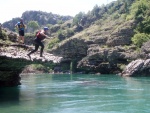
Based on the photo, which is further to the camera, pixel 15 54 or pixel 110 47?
pixel 110 47

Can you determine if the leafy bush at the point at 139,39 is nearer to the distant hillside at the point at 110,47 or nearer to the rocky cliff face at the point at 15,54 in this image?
the distant hillside at the point at 110,47

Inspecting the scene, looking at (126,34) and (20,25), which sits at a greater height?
(126,34)

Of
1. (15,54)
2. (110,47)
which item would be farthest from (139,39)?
(15,54)

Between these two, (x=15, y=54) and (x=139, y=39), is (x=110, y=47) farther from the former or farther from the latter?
(x=15, y=54)

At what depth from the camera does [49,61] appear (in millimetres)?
30625

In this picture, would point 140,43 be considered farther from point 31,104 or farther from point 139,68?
point 31,104

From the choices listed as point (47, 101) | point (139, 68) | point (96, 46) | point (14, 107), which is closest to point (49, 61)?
point (47, 101)

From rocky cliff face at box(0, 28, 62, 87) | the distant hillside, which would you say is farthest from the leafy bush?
rocky cliff face at box(0, 28, 62, 87)

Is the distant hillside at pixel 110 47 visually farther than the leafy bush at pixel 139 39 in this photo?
No

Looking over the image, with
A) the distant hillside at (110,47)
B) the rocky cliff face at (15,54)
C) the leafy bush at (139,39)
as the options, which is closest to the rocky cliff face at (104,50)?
the distant hillside at (110,47)

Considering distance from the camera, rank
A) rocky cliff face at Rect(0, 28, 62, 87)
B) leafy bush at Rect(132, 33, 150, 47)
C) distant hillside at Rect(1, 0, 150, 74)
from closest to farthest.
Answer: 1. rocky cliff face at Rect(0, 28, 62, 87)
2. distant hillside at Rect(1, 0, 150, 74)
3. leafy bush at Rect(132, 33, 150, 47)

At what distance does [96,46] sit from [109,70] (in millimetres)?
11823

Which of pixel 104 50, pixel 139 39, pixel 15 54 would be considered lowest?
pixel 15 54

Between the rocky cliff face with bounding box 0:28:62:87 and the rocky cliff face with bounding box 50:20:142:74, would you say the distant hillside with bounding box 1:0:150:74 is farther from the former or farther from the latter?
the rocky cliff face with bounding box 0:28:62:87
